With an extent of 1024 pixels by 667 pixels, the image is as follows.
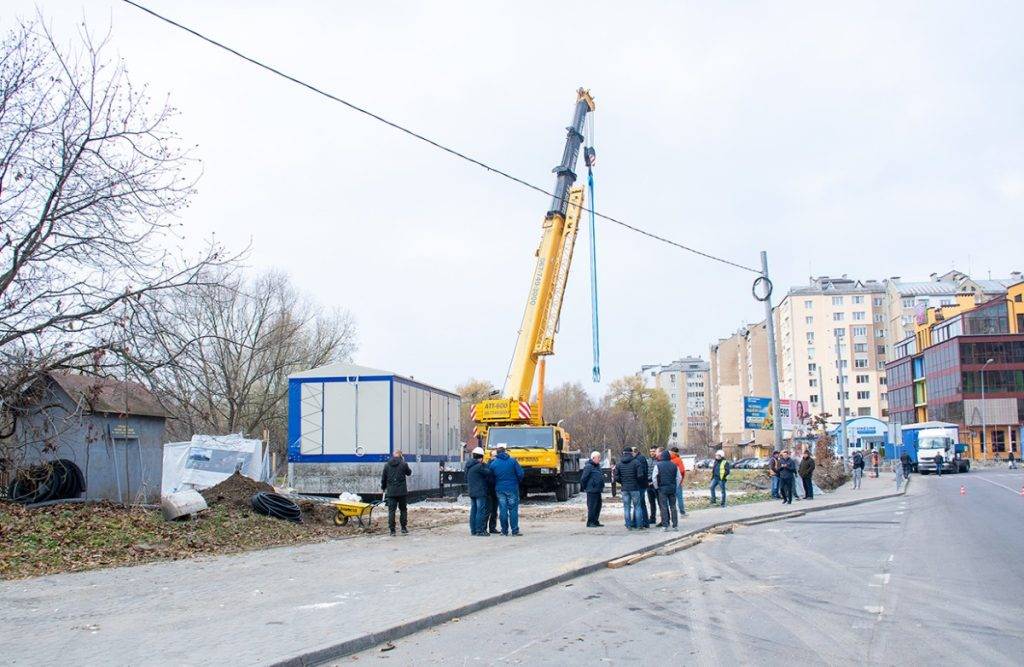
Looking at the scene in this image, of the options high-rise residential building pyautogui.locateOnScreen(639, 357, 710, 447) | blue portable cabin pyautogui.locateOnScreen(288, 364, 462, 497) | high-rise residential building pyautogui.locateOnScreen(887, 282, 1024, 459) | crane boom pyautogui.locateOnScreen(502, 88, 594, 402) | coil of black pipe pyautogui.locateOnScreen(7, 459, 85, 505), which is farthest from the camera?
high-rise residential building pyautogui.locateOnScreen(639, 357, 710, 447)

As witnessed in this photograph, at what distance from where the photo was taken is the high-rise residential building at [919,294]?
111 meters

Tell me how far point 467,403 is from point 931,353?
160 feet

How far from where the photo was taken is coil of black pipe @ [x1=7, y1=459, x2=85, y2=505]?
16.0 meters

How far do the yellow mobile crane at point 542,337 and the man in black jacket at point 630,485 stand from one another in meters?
9.78

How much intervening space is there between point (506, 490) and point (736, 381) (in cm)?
13502

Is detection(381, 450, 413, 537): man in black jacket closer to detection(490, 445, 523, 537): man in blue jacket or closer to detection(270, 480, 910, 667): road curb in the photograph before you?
detection(490, 445, 523, 537): man in blue jacket

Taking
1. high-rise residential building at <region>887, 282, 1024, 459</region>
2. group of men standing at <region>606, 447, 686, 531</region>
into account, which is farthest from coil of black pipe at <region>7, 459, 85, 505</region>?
high-rise residential building at <region>887, 282, 1024, 459</region>

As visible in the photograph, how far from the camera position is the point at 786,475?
2648 centimetres

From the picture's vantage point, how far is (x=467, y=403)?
3848 inches

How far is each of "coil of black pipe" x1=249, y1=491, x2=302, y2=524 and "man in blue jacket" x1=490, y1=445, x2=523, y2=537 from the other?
3.87 meters

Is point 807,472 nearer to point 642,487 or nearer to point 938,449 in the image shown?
point 642,487

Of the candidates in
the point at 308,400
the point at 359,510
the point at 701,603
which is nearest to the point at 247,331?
the point at 308,400

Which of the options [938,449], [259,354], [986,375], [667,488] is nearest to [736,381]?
[986,375]

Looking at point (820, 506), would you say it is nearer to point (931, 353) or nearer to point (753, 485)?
point (753, 485)
